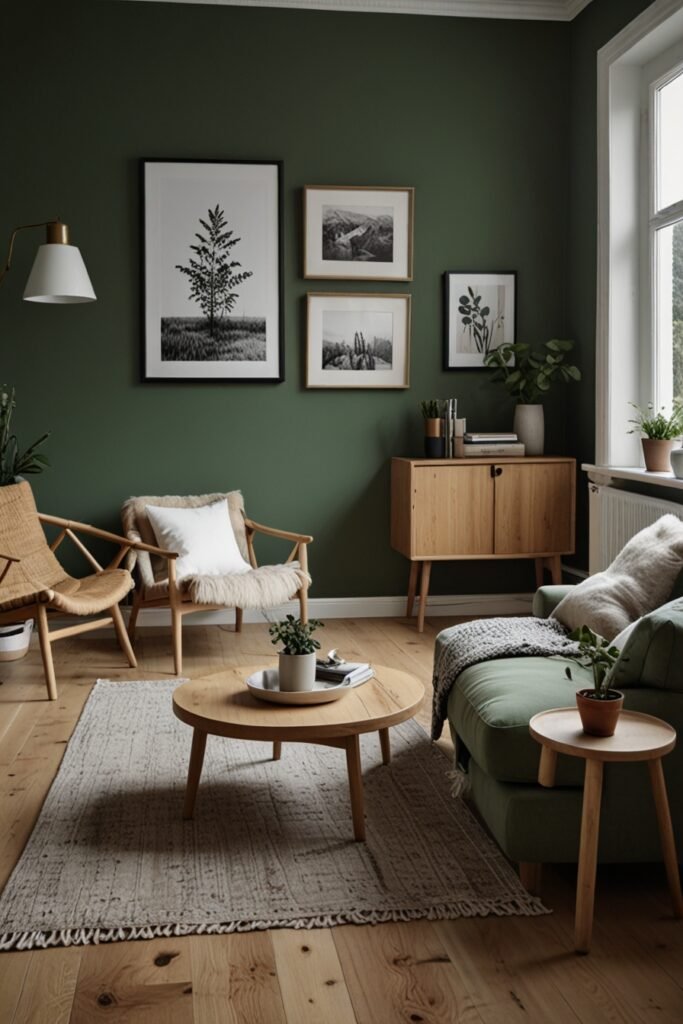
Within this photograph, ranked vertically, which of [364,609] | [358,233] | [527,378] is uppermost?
[358,233]

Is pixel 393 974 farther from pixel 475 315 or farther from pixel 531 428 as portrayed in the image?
pixel 475 315

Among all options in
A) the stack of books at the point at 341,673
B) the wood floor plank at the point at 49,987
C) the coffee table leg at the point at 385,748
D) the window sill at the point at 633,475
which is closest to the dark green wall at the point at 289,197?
the window sill at the point at 633,475

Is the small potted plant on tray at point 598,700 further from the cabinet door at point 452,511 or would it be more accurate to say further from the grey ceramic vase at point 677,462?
the cabinet door at point 452,511

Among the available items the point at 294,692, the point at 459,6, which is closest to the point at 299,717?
the point at 294,692

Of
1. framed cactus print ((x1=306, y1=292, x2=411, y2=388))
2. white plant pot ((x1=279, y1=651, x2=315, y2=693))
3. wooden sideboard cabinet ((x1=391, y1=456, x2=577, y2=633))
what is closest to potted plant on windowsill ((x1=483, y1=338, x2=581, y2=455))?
wooden sideboard cabinet ((x1=391, y1=456, x2=577, y2=633))

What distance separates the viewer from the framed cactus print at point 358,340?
5.70m

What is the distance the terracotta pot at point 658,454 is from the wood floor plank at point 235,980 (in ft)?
9.72

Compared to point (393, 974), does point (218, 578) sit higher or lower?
higher

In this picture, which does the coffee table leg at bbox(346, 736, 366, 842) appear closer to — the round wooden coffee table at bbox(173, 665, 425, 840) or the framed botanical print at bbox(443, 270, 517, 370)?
the round wooden coffee table at bbox(173, 665, 425, 840)

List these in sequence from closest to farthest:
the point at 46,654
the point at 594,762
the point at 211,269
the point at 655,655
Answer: the point at 594,762 < the point at 655,655 < the point at 46,654 < the point at 211,269

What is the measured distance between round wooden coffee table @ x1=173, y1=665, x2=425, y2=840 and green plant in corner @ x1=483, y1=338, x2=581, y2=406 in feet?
9.30

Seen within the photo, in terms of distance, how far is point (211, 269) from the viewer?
18.3ft

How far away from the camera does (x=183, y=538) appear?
16.9ft

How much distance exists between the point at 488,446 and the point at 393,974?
3688mm
